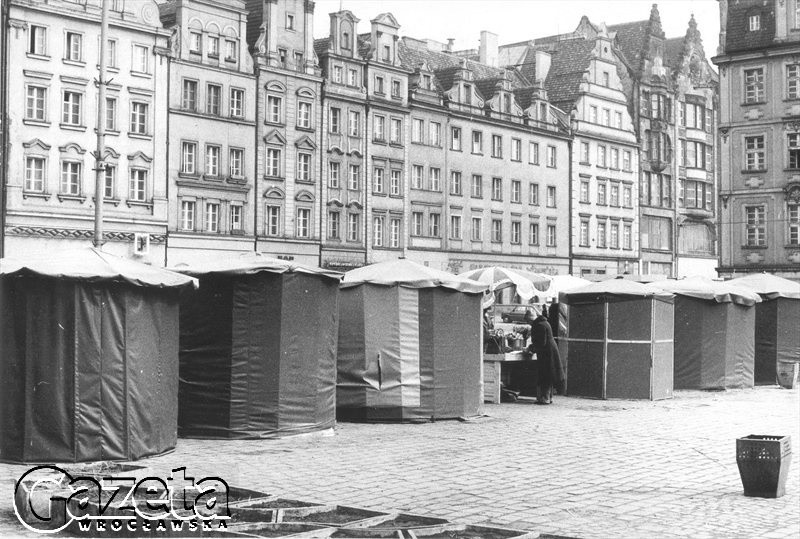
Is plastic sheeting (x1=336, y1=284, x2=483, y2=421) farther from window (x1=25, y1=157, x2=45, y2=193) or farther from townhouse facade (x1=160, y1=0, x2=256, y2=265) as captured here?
townhouse facade (x1=160, y1=0, x2=256, y2=265)

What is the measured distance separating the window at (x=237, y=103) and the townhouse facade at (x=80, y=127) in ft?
11.1

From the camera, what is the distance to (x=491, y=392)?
79.4 feet

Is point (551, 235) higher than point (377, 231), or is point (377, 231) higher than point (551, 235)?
point (551, 235)

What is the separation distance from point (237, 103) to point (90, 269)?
122ft

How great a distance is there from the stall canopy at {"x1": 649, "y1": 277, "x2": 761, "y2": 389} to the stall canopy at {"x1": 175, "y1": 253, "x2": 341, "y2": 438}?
45.1 feet

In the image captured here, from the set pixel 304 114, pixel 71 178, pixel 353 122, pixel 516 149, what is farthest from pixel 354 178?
pixel 71 178

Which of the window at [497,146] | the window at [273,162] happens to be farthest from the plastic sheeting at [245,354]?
the window at [497,146]

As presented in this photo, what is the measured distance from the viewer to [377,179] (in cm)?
5831

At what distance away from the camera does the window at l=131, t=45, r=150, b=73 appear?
4725cm

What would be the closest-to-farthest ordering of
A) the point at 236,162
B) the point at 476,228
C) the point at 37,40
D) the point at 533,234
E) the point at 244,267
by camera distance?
the point at 244,267, the point at 37,40, the point at 236,162, the point at 476,228, the point at 533,234

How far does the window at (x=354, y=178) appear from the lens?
56562 millimetres

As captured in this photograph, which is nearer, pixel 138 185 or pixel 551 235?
pixel 138 185

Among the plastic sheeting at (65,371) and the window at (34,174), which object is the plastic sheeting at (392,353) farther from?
the window at (34,174)

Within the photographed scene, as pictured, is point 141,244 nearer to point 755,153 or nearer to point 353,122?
point 353,122
